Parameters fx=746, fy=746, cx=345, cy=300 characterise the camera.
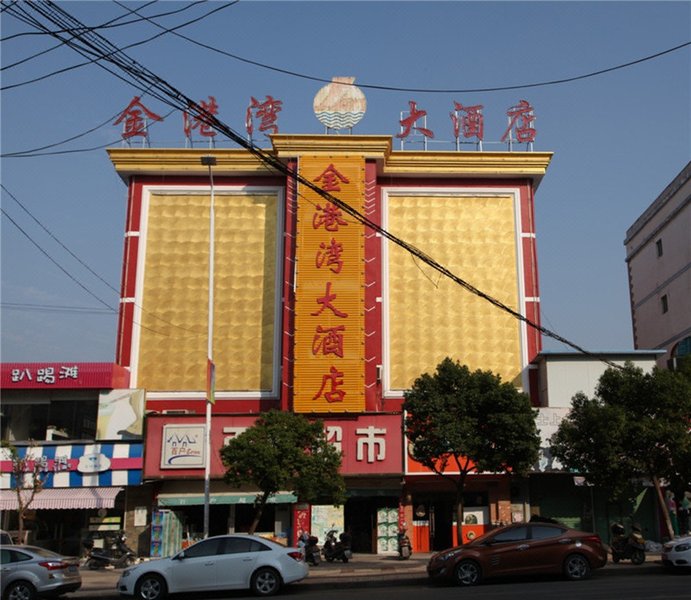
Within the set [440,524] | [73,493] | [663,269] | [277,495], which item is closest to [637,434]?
[440,524]

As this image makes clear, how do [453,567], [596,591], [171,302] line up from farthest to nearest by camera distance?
Answer: [171,302] < [453,567] < [596,591]

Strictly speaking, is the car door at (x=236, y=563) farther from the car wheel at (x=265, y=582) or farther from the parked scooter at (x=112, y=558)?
the parked scooter at (x=112, y=558)

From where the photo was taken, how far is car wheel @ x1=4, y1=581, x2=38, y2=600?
16094 mm

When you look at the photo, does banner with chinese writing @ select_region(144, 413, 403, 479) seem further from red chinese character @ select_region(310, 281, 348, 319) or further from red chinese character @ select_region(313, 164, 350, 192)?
red chinese character @ select_region(313, 164, 350, 192)

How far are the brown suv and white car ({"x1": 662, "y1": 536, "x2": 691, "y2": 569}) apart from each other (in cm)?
219

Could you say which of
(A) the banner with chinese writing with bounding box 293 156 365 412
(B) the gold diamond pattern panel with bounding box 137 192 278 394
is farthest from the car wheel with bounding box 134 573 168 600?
(B) the gold diamond pattern panel with bounding box 137 192 278 394

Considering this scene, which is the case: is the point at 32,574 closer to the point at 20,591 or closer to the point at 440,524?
the point at 20,591

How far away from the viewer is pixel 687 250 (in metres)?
41.0

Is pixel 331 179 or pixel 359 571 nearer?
pixel 359 571

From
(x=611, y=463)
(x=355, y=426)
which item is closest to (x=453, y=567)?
(x=611, y=463)

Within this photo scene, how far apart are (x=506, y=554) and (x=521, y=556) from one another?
0.34 meters

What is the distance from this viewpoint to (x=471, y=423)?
939 inches

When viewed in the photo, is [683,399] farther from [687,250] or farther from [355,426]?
[687,250]

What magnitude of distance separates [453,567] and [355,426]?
13.0 meters
